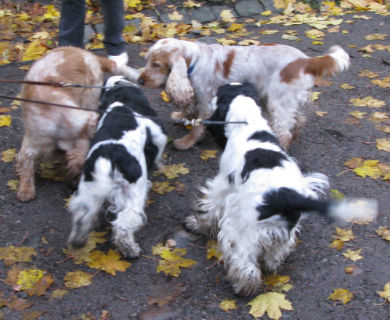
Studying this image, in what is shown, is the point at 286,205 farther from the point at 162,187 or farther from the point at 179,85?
the point at 179,85

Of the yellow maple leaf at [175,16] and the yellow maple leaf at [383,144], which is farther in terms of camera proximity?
the yellow maple leaf at [175,16]

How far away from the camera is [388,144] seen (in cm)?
457

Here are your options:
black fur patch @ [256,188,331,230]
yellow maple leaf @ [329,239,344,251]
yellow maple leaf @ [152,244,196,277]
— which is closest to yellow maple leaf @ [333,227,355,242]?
yellow maple leaf @ [329,239,344,251]

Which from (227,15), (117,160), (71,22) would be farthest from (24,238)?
(227,15)

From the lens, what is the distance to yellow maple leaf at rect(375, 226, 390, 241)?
→ 347 cm

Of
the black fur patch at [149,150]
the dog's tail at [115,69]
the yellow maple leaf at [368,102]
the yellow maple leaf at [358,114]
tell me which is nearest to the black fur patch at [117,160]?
the black fur patch at [149,150]

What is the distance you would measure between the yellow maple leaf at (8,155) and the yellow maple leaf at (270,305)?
2.70 metres

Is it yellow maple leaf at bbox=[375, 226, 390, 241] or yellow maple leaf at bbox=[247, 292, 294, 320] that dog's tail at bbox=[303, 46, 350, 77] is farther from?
Result: yellow maple leaf at bbox=[247, 292, 294, 320]

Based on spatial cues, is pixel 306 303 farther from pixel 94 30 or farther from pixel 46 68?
pixel 94 30

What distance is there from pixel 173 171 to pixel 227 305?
1.62 metres

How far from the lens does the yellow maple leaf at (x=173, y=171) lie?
4.19 metres

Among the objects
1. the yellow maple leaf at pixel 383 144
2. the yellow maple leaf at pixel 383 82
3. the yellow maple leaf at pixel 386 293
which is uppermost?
the yellow maple leaf at pixel 383 82

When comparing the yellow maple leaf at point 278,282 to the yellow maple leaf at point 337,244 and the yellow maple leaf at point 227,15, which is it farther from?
the yellow maple leaf at point 227,15

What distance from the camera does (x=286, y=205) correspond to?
2.63 meters
